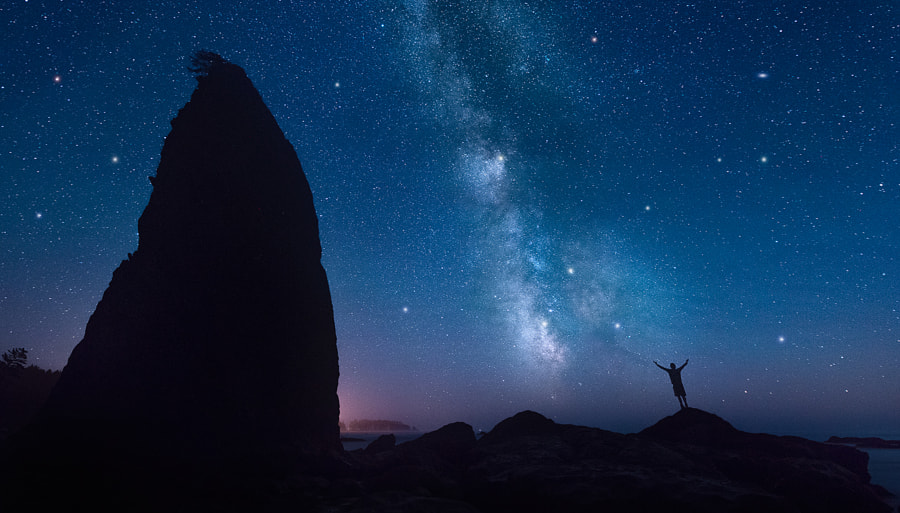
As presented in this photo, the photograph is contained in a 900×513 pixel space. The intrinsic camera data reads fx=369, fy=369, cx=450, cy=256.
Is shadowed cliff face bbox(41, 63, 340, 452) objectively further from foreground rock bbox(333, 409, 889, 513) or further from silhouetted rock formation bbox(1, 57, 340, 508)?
foreground rock bbox(333, 409, 889, 513)

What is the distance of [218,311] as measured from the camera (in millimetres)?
15211

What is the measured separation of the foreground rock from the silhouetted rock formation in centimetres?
513

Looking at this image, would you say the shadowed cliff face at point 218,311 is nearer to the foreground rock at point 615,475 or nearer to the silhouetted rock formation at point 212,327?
the silhouetted rock formation at point 212,327

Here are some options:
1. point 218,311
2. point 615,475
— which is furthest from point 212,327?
point 615,475

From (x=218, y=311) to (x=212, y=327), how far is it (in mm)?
671

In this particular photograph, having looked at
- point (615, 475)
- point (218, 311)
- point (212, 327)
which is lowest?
point (615, 475)

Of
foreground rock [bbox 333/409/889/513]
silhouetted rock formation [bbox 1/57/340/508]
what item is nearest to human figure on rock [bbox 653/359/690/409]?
foreground rock [bbox 333/409/889/513]

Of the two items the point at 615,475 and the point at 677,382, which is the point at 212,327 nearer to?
the point at 615,475

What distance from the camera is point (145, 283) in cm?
1523

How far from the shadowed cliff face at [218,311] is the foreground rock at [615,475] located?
5122 mm

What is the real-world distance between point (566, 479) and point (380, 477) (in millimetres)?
6888

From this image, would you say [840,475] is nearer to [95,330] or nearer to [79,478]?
[79,478]

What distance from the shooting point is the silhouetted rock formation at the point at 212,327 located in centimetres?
1322

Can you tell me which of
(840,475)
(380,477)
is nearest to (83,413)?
(380,477)
